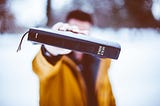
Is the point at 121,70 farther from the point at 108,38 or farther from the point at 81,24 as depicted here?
the point at 81,24

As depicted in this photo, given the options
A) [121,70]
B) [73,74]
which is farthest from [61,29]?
[121,70]

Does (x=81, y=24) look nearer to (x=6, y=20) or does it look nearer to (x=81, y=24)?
(x=81, y=24)

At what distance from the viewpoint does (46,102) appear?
1395 millimetres

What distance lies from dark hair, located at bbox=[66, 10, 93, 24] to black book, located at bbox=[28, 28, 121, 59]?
2.6 inches

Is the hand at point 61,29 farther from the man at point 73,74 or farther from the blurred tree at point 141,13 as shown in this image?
the blurred tree at point 141,13

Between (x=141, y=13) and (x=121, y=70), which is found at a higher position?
(x=141, y=13)

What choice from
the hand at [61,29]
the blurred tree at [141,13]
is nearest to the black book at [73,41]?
the hand at [61,29]

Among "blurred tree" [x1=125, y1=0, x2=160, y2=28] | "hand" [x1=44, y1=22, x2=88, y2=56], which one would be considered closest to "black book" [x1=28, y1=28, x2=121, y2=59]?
"hand" [x1=44, y1=22, x2=88, y2=56]

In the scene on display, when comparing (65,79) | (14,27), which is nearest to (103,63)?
(65,79)

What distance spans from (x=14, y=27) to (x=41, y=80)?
0.24 metres

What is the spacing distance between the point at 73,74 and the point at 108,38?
0.68ft

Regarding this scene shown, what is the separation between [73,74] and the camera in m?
1.40

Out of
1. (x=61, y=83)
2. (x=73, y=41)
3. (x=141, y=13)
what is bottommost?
(x=61, y=83)

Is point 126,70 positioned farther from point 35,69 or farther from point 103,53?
point 35,69
